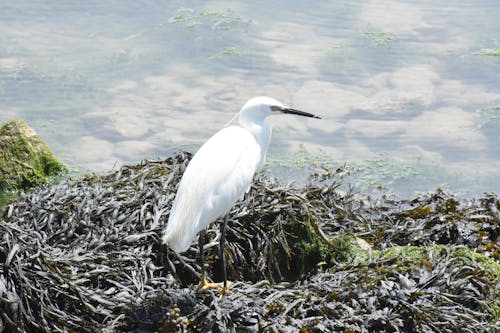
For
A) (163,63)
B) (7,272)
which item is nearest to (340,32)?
(163,63)

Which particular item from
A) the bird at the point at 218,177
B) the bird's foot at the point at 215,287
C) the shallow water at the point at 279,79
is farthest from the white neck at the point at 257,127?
the shallow water at the point at 279,79

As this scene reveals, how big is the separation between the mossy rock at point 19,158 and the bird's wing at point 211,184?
2.66m

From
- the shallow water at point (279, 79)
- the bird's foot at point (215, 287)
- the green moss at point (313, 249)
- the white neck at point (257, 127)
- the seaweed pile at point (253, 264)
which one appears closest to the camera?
the seaweed pile at point (253, 264)

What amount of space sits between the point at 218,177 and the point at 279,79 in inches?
188

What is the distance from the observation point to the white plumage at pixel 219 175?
155 inches

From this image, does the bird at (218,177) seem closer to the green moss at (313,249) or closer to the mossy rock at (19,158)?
the green moss at (313,249)

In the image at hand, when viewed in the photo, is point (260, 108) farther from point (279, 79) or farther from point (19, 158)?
point (279, 79)

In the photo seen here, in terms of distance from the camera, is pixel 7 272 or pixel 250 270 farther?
pixel 250 270

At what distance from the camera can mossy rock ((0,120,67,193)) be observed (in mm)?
6293

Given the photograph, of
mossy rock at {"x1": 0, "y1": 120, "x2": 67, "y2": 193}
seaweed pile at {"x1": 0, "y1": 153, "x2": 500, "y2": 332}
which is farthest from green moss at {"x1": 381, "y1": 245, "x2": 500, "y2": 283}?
mossy rock at {"x1": 0, "y1": 120, "x2": 67, "y2": 193}


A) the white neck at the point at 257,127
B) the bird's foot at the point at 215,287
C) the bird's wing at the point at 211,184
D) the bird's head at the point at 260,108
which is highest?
the bird's head at the point at 260,108

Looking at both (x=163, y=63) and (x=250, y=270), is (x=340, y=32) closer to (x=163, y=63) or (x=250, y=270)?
(x=163, y=63)

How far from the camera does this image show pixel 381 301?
412 centimetres

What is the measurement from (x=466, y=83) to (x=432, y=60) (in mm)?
599
